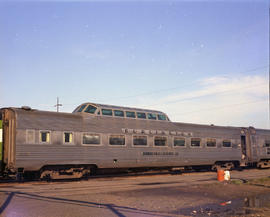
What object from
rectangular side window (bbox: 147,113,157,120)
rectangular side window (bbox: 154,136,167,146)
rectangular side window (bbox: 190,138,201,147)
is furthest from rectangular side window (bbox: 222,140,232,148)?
rectangular side window (bbox: 147,113,157,120)

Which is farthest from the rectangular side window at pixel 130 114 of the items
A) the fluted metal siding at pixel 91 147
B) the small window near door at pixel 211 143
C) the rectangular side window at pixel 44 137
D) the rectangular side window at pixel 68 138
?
the small window near door at pixel 211 143

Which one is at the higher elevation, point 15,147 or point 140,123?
point 140,123

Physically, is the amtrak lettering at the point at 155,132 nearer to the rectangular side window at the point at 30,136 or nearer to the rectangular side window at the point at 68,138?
the rectangular side window at the point at 68,138

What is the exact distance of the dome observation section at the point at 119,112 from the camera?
20625 millimetres

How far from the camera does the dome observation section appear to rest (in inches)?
812

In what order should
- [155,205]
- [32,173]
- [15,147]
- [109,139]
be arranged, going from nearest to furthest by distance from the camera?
[155,205] → [15,147] → [32,173] → [109,139]

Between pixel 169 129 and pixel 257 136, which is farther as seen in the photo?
pixel 257 136

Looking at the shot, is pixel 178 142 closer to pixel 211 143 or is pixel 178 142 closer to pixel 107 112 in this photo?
pixel 211 143

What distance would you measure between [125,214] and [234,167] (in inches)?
881

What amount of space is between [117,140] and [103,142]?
1102 mm

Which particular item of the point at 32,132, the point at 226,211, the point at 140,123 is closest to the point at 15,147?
the point at 32,132

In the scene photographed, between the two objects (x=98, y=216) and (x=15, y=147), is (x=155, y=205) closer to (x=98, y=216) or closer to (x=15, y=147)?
(x=98, y=216)

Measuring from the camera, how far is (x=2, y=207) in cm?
1055

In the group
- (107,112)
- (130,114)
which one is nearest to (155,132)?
(130,114)
